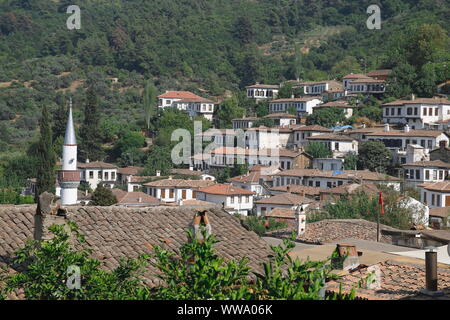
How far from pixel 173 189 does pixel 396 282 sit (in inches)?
1766

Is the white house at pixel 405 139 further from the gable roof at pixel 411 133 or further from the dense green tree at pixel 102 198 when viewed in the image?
the dense green tree at pixel 102 198

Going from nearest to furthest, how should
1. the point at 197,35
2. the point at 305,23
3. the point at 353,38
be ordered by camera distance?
1. the point at 353,38
2. the point at 197,35
3. the point at 305,23

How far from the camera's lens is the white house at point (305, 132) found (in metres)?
62.9

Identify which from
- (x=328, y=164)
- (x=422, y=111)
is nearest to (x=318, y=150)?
(x=328, y=164)

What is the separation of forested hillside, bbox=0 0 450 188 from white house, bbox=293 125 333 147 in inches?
326

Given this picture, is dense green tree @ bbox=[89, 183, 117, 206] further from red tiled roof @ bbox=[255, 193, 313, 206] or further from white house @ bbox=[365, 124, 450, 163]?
white house @ bbox=[365, 124, 450, 163]

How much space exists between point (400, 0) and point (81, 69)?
44.0 metres

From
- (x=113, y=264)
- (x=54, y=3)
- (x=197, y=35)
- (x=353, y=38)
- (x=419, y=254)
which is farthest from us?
(x=54, y=3)

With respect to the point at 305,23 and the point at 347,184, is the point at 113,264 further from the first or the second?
the point at 305,23

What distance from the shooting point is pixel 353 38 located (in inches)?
4331

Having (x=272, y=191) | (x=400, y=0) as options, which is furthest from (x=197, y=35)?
(x=272, y=191)

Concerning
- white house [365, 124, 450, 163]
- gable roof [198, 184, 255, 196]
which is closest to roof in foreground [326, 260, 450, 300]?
gable roof [198, 184, 255, 196]

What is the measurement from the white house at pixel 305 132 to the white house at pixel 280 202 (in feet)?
49.1

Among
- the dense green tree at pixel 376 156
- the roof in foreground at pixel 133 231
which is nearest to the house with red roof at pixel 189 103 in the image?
the dense green tree at pixel 376 156
